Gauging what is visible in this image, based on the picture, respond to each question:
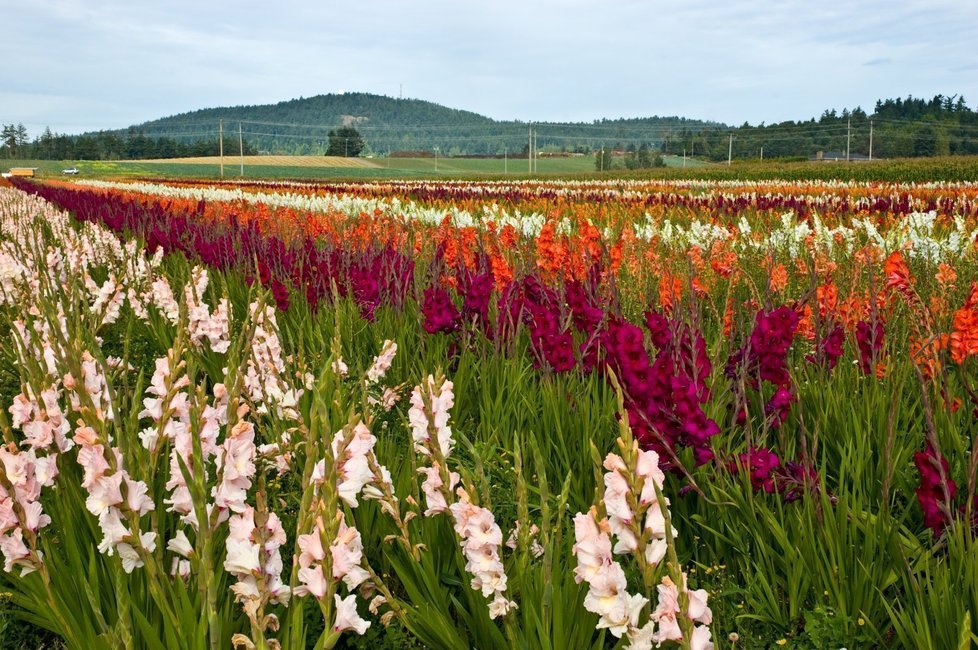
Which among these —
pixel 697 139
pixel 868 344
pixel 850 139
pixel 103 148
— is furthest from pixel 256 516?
pixel 103 148

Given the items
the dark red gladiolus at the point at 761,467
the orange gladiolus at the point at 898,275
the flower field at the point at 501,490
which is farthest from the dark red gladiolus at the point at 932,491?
the orange gladiolus at the point at 898,275

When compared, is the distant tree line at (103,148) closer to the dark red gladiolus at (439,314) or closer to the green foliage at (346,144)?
the green foliage at (346,144)

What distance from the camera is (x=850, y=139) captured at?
82.2m

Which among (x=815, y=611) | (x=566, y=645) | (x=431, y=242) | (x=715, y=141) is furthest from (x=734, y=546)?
(x=715, y=141)

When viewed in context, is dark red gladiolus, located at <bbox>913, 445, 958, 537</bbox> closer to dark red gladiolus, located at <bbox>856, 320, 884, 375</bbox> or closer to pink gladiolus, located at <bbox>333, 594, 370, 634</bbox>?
dark red gladiolus, located at <bbox>856, 320, 884, 375</bbox>

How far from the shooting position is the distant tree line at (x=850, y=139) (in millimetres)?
81062

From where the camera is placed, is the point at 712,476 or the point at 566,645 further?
the point at 712,476

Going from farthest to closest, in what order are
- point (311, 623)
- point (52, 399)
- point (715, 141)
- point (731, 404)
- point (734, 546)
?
point (715, 141), point (731, 404), point (734, 546), point (311, 623), point (52, 399)

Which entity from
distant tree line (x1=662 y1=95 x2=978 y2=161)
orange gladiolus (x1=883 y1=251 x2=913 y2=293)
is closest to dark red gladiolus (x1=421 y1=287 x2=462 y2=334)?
Result: orange gladiolus (x1=883 y1=251 x2=913 y2=293)

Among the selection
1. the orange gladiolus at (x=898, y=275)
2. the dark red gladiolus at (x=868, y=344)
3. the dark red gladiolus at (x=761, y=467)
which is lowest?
the dark red gladiolus at (x=761, y=467)

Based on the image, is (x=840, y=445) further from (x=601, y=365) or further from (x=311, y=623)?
(x=311, y=623)

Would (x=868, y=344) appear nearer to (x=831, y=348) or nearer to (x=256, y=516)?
(x=831, y=348)

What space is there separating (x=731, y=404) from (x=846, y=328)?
0.97m

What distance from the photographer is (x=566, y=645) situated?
1.58m
